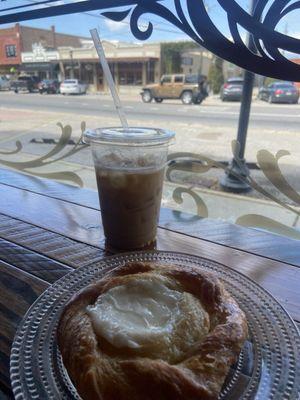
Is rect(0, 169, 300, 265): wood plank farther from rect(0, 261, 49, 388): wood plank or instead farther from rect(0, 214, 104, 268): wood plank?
rect(0, 261, 49, 388): wood plank

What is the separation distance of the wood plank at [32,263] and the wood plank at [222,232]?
1.04 feet

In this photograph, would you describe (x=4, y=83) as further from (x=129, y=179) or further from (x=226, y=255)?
(x=226, y=255)

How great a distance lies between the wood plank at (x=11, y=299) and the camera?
475mm

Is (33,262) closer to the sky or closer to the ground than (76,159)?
closer to the sky

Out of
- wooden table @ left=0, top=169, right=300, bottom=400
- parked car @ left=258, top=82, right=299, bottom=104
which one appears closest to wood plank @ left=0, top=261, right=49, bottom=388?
wooden table @ left=0, top=169, right=300, bottom=400

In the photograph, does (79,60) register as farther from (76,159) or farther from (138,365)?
(138,365)

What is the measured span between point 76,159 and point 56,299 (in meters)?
3.09

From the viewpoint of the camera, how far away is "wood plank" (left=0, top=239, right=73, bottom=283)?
2.18 feet

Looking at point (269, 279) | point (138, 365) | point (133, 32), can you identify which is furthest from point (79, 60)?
point (138, 365)

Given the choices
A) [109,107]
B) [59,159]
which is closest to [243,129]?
[59,159]

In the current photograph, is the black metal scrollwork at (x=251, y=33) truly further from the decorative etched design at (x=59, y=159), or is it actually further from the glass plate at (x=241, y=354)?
the decorative etched design at (x=59, y=159)

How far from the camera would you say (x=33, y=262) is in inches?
28.1

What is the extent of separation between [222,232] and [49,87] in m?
5.26

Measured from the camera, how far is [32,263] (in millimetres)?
710
